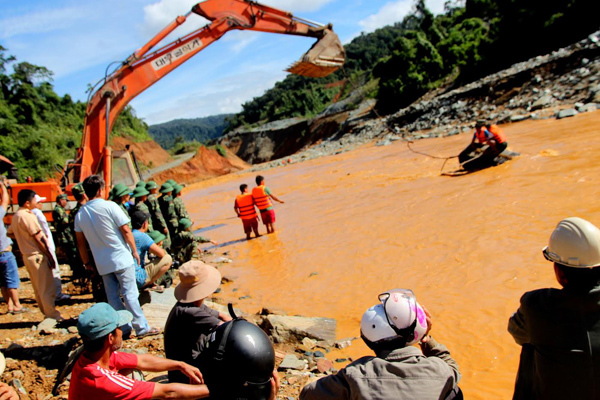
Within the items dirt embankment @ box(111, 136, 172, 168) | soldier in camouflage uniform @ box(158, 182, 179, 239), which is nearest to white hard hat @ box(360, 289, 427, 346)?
soldier in camouflage uniform @ box(158, 182, 179, 239)

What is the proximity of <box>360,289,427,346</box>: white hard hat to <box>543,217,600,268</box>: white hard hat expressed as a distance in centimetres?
67

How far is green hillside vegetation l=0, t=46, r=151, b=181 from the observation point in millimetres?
24062

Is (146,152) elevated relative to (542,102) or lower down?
elevated

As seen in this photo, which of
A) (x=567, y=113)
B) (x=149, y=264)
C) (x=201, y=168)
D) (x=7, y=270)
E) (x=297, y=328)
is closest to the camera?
(x=297, y=328)

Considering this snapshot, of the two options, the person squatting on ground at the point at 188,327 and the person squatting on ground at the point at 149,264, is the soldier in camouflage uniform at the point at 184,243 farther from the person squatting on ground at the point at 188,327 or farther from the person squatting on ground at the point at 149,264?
the person squatting on ground at the point at 188,327

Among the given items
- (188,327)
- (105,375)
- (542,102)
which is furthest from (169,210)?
(542,102)

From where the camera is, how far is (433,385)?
200cm

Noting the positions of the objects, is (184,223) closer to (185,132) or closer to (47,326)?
(47,326)

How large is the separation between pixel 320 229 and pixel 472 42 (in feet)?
93.6

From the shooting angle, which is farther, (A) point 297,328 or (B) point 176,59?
(B) point 176,59

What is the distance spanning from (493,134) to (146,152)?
33.9 meters

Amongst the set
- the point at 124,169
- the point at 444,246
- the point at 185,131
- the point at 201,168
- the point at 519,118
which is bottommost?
the point at 444,246

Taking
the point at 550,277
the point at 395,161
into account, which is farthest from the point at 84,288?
the point at 395,161

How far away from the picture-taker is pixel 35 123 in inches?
1181
